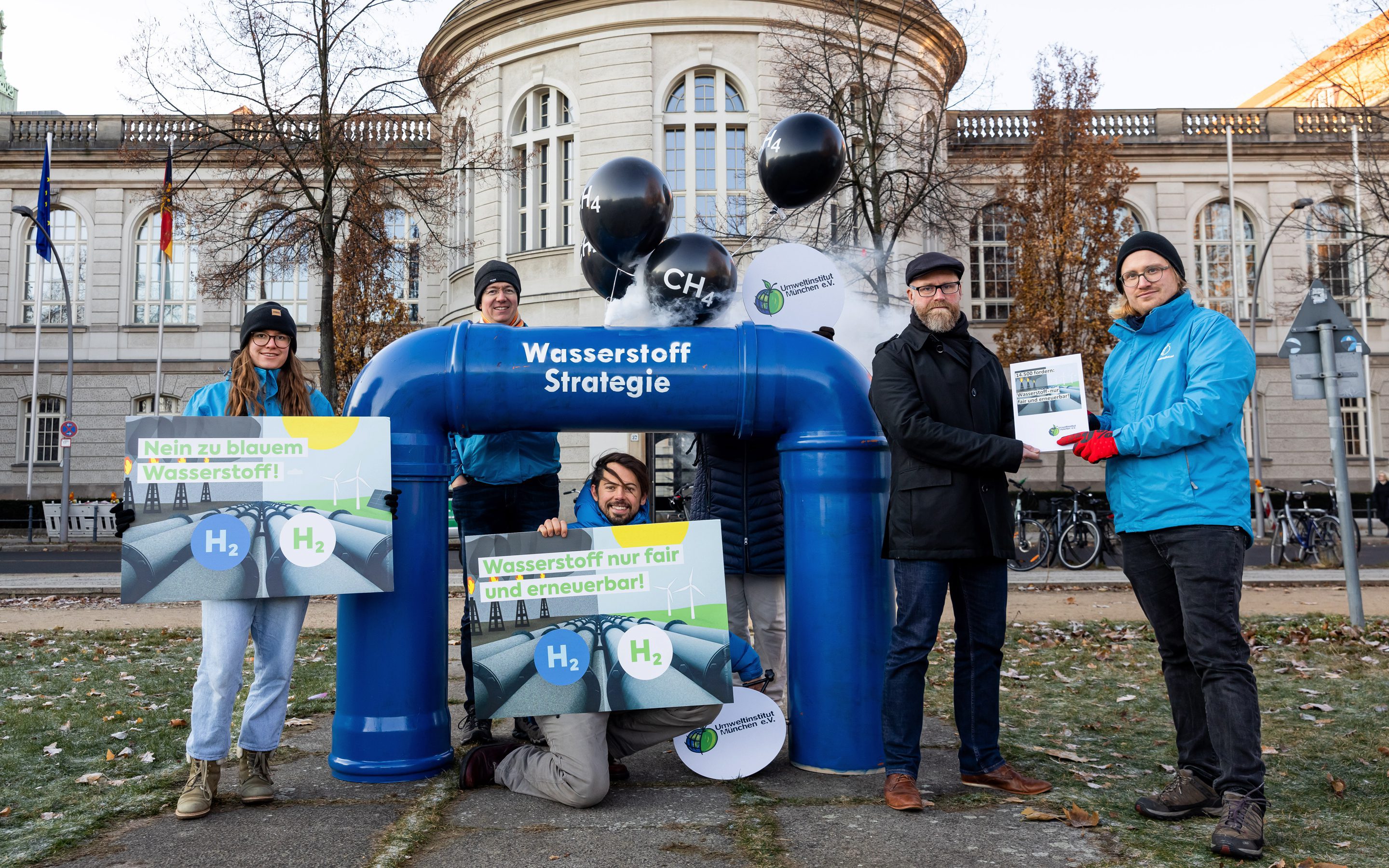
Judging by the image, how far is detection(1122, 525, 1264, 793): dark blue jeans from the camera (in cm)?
340

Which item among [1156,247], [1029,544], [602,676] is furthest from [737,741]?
[1029,544]

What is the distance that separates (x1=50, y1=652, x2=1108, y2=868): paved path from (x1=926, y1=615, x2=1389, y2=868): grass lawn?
0.99 feet

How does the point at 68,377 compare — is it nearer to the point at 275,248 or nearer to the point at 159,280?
the point at 159,280

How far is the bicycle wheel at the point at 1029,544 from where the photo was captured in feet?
49.0

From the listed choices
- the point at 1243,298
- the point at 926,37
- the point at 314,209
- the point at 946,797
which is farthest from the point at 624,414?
the point at 1243,298

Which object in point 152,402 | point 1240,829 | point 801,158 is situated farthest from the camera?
point 152,402

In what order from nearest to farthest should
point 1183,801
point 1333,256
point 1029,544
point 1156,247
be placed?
point 1183,801, point 1156,247, point 1029,544, point 1333,256

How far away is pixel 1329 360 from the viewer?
27.0 feet

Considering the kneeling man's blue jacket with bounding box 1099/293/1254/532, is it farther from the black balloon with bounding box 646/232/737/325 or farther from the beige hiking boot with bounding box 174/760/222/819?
the beige hiking boot with bounding box 174/760/222/819

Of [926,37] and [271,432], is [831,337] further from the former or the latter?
[926,37]

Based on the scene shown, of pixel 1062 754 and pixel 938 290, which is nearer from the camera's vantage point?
pixel 938 290

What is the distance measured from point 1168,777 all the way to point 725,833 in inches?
78.6

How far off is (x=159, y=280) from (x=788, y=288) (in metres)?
32.4

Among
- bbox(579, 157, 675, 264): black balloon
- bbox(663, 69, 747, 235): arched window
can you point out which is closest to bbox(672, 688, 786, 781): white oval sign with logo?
bbox(579, 157, 675, 264): black balloon
